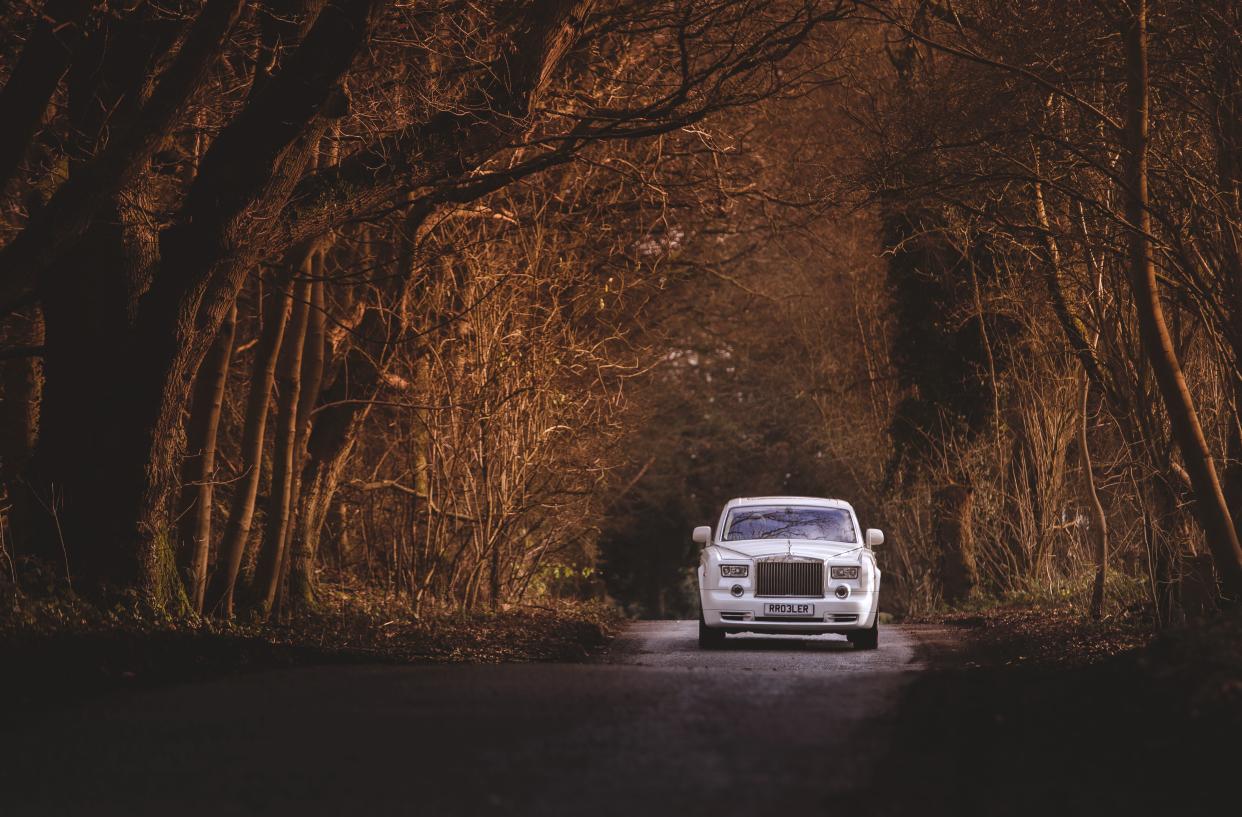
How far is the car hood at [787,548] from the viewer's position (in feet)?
61.1

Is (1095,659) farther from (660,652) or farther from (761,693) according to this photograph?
(660,652)

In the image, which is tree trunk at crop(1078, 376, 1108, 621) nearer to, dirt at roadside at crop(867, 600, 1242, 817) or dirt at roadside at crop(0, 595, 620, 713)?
dirt at roadside at crop(0, 595, 620, 713)

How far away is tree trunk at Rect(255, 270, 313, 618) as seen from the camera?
17547 mm

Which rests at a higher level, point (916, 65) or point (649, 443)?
point (916, 65)

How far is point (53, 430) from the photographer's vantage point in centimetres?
1360

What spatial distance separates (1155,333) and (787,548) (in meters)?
6.39

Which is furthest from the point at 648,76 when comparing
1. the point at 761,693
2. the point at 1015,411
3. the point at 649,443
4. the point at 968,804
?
the point at 649,443

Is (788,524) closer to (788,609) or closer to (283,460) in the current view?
(788,609)

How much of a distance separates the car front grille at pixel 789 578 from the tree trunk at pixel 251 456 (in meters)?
6.02

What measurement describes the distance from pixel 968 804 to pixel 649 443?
4001 centimetres

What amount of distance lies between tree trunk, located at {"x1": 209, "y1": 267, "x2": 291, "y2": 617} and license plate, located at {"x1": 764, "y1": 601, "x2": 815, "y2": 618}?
20.2ft

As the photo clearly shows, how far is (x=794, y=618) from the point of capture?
1842cm

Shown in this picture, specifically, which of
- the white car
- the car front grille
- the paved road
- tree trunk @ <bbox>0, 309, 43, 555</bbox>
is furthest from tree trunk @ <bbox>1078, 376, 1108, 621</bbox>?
tree trunk @ <bbox>0, 309, 43, 555</bbox>

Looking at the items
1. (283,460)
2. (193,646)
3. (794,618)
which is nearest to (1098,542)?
(794,618)
